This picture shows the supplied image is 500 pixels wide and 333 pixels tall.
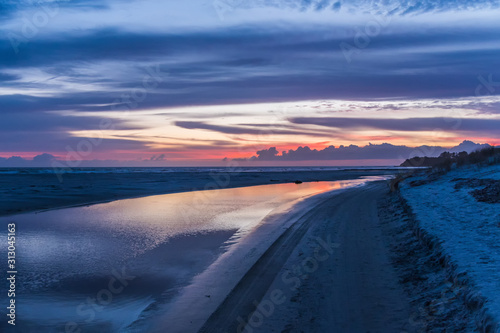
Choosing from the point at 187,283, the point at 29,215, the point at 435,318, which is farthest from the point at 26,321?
the point at 29,215

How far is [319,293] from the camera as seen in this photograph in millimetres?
6832

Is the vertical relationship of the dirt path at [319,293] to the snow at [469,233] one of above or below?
below

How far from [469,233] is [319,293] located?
176 inches

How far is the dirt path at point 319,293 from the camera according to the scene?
5668mm

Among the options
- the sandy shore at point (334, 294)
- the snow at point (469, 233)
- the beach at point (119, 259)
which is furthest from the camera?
the beach at point (119, 259)

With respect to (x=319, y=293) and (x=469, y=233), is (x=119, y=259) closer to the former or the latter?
(x=319, y=293)

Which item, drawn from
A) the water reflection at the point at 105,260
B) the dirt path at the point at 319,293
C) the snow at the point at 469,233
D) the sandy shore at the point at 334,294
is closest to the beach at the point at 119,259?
the water reflection at the point at 105,260

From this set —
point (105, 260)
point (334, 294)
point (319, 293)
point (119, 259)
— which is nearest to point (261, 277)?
point (319, 293)

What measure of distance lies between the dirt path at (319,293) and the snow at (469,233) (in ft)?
3.91

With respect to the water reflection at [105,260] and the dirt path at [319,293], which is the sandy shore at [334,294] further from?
the water reflection at [105,260]

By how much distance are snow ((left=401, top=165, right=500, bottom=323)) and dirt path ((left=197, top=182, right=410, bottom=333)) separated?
1191mm

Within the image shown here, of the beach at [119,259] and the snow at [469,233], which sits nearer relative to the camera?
the snow at [469,233]

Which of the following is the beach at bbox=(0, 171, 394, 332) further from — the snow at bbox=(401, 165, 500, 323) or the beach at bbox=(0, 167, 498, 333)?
the snow at bbox=(401, 165, 500, 323)

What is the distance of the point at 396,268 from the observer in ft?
26.8
